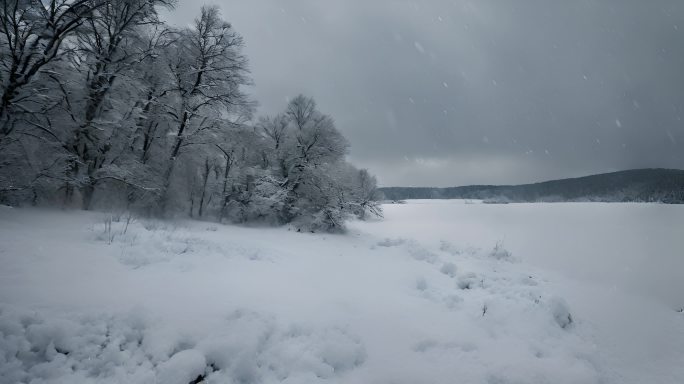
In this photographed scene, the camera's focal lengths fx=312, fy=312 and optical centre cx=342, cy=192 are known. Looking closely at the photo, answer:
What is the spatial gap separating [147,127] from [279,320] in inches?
554

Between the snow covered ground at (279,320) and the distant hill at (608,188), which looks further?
the distant hill at (608,188)

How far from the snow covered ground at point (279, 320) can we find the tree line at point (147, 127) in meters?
2.54

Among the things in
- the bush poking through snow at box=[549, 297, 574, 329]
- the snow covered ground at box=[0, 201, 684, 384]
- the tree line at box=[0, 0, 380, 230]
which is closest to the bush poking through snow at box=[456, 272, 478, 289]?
the snow covered ground at box=[0, 201, 684, 384]

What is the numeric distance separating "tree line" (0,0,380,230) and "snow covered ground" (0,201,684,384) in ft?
8.33

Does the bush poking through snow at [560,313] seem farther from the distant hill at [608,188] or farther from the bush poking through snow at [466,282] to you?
the distant hill at [608,188]

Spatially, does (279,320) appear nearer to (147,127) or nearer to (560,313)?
(560,313)

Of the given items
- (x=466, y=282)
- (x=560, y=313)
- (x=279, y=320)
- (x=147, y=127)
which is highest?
(x=147, y=127)

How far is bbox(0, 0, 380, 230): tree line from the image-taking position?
858 cm

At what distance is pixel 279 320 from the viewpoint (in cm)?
477

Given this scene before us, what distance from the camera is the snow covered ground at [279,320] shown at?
141 inches

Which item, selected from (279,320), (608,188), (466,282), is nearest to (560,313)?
(466,282)

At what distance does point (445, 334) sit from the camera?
5.43m

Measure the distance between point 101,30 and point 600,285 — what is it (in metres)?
20.1

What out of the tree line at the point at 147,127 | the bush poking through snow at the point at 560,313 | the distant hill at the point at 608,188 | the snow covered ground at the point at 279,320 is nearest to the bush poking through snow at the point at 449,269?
the snow covered ground at the point at 279,320
